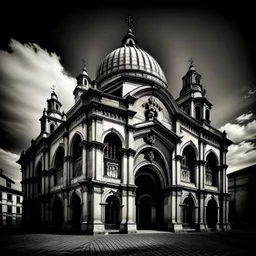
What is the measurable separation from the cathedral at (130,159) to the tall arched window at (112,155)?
0.09m

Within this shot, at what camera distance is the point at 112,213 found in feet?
68.3

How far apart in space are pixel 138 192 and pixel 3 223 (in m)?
34.3

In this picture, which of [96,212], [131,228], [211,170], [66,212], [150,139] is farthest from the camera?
[211,170]

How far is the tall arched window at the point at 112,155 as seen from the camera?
21406 millimetres

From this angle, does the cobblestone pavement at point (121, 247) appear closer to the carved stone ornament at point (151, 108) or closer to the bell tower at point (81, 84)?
the carved stone ornament at point (151, 108)

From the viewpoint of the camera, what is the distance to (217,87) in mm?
21656

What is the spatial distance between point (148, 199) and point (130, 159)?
6616mm

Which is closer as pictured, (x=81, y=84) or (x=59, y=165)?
(x=59, y=165)

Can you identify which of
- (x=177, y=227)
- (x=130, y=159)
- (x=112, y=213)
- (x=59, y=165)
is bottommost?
(x=177, y=227)

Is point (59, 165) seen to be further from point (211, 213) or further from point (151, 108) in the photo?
point (211, 213)

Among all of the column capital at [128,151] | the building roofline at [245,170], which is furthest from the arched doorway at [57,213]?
the building roofline at [245,170]

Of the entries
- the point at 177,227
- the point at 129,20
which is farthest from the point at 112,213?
the point at 129,20

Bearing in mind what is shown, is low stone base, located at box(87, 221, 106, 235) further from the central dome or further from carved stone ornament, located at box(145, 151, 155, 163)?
the central dome

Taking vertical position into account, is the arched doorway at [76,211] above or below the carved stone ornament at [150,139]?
below
